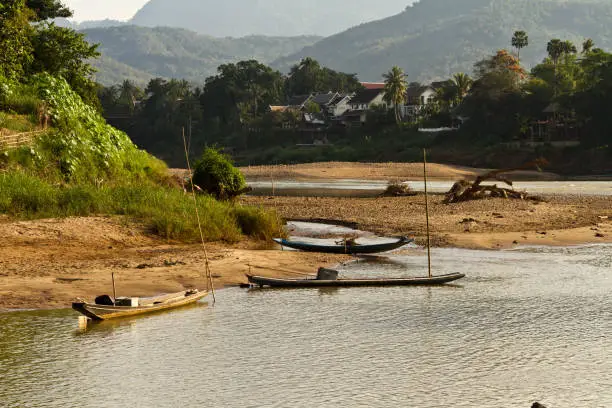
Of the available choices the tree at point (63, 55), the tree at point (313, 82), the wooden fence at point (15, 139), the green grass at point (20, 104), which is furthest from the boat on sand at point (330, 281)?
the tree at point (313, 82)

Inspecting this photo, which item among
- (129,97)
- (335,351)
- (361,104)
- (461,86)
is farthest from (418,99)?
(335,351)

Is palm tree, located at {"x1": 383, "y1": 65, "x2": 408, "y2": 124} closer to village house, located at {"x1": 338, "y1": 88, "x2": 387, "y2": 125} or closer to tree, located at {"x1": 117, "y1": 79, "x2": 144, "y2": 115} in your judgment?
village house, located at {"x1": 338, "y1": 88, "x2": 387, "y2": 125}

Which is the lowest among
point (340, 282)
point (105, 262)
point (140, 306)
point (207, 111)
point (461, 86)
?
point (340, 282)

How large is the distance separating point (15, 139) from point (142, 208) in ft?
26.1

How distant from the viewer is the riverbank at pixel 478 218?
127ft

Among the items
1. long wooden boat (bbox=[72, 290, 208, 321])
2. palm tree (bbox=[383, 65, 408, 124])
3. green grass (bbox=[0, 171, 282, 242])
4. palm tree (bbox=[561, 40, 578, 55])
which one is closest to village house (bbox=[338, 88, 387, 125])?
palm tree (bbox=[383, 65, 408, 124])

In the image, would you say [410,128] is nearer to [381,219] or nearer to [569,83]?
[569,83]

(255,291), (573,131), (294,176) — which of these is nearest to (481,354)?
(255,291)

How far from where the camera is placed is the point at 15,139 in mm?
38094

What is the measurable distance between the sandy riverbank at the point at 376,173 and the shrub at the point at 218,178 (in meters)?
42.5

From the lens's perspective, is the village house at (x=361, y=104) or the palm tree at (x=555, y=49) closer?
the palm tree at (x=555, y=49)

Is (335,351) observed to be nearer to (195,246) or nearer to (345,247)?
(345,247)

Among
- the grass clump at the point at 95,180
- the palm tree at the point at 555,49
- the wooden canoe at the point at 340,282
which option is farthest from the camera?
the palm tree at the point at 555,49

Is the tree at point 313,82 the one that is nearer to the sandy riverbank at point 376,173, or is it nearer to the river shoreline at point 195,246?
the sandy riverbank at point 376,173
